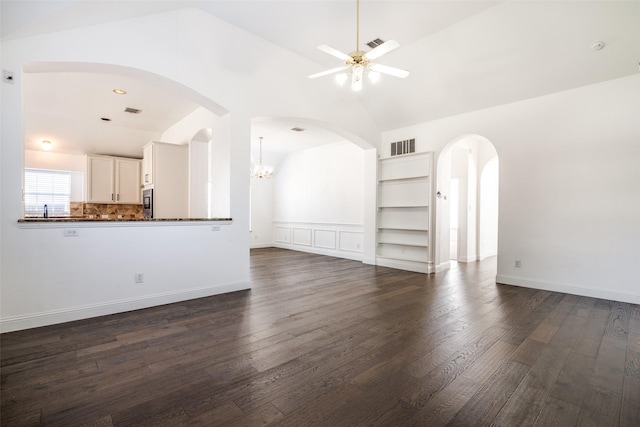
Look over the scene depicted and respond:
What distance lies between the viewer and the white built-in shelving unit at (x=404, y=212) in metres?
5.85

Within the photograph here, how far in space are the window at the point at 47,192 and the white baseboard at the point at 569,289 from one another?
959 centimetres

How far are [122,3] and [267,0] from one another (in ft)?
5.11

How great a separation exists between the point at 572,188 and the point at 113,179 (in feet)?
30.5

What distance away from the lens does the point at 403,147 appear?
630 cm

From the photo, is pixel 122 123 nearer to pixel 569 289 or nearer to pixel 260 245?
pixel 260 245

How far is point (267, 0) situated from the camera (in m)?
3.54

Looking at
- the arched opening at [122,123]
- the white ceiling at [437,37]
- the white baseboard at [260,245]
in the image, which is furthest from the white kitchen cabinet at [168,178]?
the white baseboard at [260,245]

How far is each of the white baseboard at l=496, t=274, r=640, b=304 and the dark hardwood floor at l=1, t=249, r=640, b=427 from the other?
160 millimetres

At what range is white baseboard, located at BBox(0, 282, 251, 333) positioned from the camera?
2.88 meters

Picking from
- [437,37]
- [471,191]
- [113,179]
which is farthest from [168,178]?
[471,191]

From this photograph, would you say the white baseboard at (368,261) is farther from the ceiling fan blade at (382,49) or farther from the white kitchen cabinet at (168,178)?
the ceiling fan blade at (382,49)

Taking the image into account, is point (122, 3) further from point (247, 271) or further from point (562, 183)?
point (562, 183)

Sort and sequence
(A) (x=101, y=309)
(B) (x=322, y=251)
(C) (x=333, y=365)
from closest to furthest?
1. (C) (x=333, y=365)
2. (A) (x=101, y=309)
3. (B) (x=322, y=251)

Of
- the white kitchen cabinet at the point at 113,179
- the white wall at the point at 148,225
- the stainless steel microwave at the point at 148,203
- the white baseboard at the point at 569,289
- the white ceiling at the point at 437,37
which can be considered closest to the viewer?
the white wall at the point at 148,225
